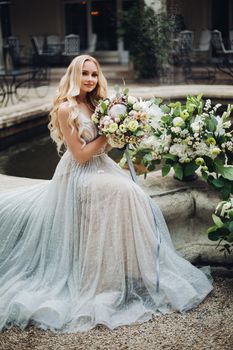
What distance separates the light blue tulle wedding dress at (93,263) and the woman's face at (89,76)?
0.55ft

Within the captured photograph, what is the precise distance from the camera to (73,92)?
3102 millimetres

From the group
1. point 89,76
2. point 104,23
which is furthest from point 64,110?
point 104,23

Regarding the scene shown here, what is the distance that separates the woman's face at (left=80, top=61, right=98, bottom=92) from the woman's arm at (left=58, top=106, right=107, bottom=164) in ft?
0.61

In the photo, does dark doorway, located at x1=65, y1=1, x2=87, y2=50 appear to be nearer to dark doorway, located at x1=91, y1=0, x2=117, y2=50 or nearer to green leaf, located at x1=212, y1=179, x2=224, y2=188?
dark doorway, located at x1=91, y1=0, x2=117, y2=50

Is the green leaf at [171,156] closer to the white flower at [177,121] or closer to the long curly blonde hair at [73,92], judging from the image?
the white flower at [177,121]

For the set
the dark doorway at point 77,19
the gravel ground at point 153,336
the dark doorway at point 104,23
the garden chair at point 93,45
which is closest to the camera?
the gravel ground at point 153,336

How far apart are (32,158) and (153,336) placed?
359cm

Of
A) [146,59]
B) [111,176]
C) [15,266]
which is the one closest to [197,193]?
[111,176]

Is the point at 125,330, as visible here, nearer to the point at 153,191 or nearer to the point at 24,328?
the point at 24,328

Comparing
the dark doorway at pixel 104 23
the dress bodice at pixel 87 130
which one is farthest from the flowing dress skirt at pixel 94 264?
the dark doorway at pixel 104 23

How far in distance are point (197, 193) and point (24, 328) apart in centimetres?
122

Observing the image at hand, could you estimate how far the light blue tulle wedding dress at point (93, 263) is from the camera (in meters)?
2.82


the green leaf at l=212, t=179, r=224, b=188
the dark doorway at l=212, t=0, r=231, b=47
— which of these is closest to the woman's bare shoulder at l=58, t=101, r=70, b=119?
the green leaf at l=212, t=179, r=224, b=188

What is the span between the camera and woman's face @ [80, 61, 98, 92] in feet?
10.2
